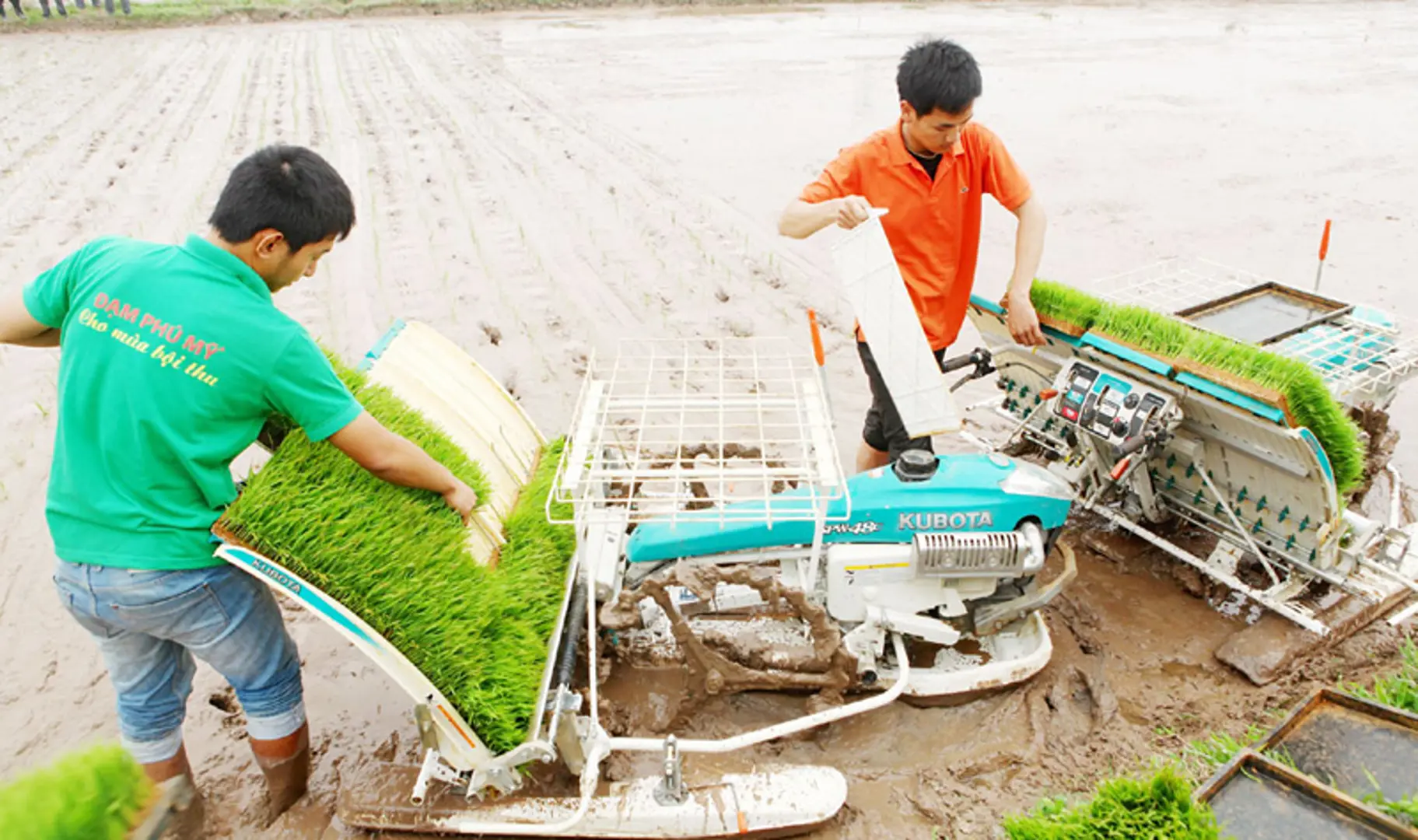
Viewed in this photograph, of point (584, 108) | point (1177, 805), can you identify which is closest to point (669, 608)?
point (1177, 805)

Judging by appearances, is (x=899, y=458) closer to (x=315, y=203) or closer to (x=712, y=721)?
(x=712, y=721)

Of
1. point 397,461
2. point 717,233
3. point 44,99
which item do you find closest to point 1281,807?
point 397,461

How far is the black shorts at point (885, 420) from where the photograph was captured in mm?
3844

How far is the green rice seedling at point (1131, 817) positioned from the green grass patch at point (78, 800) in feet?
7.35

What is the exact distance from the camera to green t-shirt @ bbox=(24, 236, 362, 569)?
2.34 metres

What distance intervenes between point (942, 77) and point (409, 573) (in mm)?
2348

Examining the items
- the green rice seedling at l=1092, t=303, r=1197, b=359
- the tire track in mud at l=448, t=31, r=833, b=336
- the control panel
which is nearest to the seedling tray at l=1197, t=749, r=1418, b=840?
the control panel

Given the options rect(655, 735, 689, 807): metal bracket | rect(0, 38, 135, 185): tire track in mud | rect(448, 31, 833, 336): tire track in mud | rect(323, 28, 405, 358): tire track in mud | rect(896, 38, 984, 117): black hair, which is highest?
rect(896, 38, 984, 117): black hair

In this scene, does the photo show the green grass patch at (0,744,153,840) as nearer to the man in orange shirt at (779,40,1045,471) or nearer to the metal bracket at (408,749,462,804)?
the metal bracket at (408,749,462,804)

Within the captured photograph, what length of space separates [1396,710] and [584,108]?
10.7 metres

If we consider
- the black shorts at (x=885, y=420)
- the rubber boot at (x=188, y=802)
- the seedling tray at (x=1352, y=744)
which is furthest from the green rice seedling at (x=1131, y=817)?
the rubber boot at (x=188, y=802)

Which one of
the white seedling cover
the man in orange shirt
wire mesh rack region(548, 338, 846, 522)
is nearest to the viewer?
wire mesh rack region(548, 338, 846, 522)

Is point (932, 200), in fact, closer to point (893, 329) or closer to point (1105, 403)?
point (893, 329)

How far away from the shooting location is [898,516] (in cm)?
318
